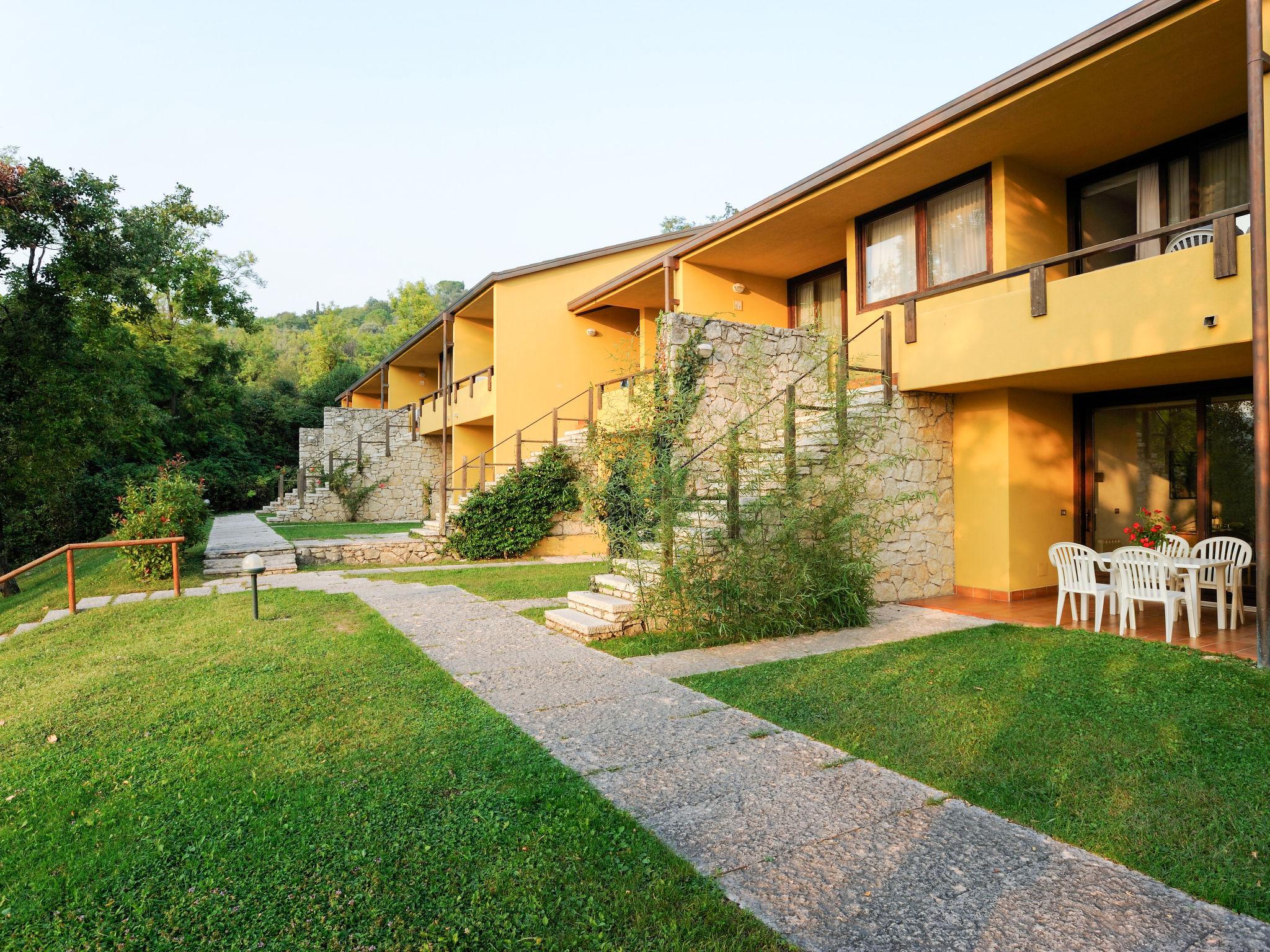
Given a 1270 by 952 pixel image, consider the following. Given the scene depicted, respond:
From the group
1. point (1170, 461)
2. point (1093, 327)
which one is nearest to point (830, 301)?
point (1170, 461)

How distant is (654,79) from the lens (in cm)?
1527

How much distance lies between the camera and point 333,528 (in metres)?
17.9

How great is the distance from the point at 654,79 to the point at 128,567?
13.7m

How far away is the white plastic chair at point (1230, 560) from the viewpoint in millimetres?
6543

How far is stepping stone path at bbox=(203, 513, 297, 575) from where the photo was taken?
10953 millimetres

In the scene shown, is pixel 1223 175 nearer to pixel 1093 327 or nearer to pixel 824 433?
pixel 1093 327

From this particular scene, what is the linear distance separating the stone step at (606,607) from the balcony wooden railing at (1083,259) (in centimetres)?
457

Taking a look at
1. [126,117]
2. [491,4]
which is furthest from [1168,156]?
[126,117]

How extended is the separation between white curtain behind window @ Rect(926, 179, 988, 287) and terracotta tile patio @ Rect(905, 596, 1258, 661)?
397cm

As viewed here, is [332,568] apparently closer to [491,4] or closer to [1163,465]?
[491,4]

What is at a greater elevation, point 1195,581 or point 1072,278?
point 1072,278

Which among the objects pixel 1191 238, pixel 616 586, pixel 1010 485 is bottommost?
pixel 616 586

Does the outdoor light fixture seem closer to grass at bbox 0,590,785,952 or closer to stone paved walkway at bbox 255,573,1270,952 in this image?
grass at bbox 0,590,785,952

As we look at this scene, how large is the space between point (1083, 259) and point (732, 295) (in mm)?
5276
